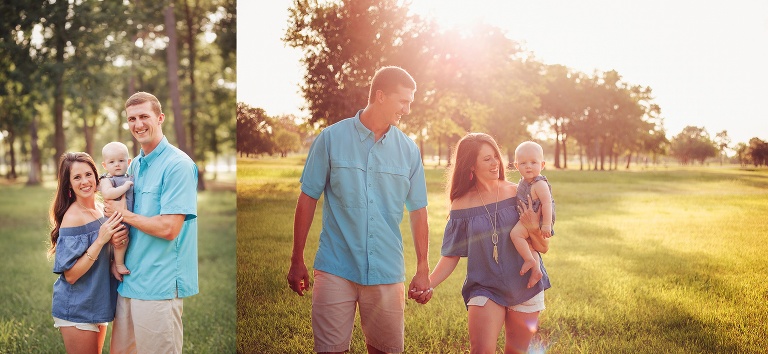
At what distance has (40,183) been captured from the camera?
2806 cm

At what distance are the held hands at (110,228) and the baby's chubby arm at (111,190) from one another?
9 cm

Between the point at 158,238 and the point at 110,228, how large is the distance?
0.70 feet

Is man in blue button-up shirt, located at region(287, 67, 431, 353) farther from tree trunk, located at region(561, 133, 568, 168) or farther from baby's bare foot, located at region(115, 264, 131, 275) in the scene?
tree trunk, located at region(561, 133, 568, 168)

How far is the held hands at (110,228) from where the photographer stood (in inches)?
124

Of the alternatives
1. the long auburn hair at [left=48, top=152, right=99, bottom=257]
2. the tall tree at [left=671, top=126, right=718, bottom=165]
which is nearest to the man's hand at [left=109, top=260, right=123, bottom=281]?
the long auburn hair at [left=48, top=152, right=99, bottom=257]

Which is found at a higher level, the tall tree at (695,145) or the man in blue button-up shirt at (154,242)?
the tall tree at (695,145)

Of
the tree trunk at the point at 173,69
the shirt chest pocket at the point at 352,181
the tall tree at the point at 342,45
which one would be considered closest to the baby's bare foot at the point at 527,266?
the shirt chest pocket at the point at 352,181

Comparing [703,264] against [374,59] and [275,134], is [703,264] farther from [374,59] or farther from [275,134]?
[275,134]

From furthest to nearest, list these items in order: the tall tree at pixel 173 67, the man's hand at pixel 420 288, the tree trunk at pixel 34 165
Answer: the tree trunk at pixel 34 165
the tall tree at pixel 173 67
the man's hand at pixel 420 288

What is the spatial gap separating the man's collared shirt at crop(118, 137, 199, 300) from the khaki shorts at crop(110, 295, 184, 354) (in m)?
0.05

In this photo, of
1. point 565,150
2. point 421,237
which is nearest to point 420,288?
point 421,237

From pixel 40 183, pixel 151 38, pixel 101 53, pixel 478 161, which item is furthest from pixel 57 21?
pixel 40 183

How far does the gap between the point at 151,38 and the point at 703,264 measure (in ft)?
61.5

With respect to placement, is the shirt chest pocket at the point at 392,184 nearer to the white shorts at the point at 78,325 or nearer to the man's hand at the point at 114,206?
the man's hand at the point at 114,206
